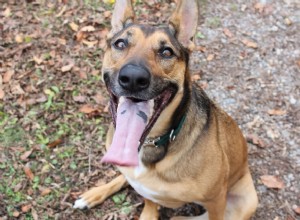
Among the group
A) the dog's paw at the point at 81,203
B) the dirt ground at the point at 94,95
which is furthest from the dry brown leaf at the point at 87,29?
the dog's paw at the point at 81,203

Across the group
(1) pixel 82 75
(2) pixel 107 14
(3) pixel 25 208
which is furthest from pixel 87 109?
(2) pixel 107 14

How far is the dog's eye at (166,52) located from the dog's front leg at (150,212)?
1.83m

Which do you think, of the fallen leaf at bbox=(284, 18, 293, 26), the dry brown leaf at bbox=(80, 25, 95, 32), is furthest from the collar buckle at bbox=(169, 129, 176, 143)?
the fallen leaf at bbox=(284, 18, 293, 26)

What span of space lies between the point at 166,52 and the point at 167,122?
0.54m

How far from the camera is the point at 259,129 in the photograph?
18.1 feet

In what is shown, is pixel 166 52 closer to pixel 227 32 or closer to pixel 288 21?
pixel 227 32

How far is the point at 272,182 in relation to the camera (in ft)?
16.4

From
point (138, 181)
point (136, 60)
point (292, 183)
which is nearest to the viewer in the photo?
point (136, 60)

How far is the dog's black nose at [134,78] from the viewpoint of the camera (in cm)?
296

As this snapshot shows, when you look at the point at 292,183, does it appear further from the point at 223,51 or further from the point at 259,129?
the point at 223,51

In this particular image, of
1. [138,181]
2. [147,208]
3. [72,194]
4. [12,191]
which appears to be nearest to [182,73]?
[138,181]

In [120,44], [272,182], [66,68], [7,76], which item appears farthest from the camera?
[66,68]

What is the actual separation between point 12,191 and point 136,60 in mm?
2542

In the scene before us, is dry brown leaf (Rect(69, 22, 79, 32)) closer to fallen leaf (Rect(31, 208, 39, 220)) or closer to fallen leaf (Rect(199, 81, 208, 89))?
fallen leaf (Rect(199, 81, 208, 89))
